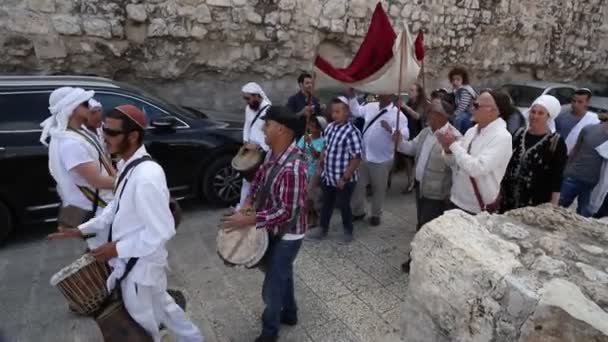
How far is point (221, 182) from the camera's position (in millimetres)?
5691

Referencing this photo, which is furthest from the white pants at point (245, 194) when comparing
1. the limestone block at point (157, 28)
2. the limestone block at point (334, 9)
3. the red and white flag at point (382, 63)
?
the limestone block at point (334, 9)

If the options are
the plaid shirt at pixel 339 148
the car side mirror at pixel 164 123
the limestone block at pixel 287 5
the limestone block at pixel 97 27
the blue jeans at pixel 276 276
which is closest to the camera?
the blue jeans at pixel 276 276

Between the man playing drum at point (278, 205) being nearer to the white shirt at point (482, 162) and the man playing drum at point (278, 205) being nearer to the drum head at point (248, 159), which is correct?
the drum head at point (248, 159)

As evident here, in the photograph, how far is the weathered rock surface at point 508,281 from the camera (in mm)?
1673

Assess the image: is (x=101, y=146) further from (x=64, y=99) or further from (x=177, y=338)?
(x=177, y=338)

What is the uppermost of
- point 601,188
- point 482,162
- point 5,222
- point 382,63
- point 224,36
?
point 224,36

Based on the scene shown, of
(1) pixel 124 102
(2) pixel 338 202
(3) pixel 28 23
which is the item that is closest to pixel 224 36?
(3) pixel 28 23

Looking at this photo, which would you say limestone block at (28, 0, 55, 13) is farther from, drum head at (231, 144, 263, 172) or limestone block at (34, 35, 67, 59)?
drum head at (231, 144, 263, 172)

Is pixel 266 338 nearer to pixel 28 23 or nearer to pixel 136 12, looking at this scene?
pixel 136 12

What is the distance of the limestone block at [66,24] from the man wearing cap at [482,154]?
22.0ft

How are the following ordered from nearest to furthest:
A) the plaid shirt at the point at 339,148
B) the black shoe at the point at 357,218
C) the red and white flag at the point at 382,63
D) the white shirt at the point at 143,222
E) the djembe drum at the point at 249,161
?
the white shirt at the point at 143,222
the djembe drum at the point at 249,161
the red and white flag at the point at 382,63
the plaid shirt at the point at 339,148
the black shoe at the point at 357,218

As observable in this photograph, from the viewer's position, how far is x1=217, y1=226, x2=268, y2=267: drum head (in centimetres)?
274

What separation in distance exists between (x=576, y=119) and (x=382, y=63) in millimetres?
3034

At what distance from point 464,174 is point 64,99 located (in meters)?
3.14
